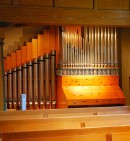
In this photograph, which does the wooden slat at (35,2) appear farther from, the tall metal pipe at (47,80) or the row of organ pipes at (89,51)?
the tall metal pipe at (47,80)

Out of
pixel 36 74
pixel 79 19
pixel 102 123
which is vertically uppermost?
pixel 79 19

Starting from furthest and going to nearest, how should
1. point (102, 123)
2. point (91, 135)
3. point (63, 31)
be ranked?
point (63, 31) → point (102, 123) → point (91, 135)

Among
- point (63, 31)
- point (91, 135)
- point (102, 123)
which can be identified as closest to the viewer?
point (91, 135)

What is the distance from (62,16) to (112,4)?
2.93ft

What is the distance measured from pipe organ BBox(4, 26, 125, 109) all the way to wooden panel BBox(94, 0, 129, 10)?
2.13m

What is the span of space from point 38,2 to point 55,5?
0.27 metres

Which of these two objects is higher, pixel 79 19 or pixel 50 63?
pixel 79 19

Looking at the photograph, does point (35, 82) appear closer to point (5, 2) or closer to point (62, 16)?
point (62, 16)

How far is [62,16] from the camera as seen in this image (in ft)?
15.4

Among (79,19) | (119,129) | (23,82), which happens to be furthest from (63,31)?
(119,129)

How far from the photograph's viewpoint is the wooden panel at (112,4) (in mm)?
4820

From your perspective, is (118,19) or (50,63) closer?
(118,19)

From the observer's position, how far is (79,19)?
15.6 feet

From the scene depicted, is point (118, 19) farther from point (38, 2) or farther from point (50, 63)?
point (50, 63)
